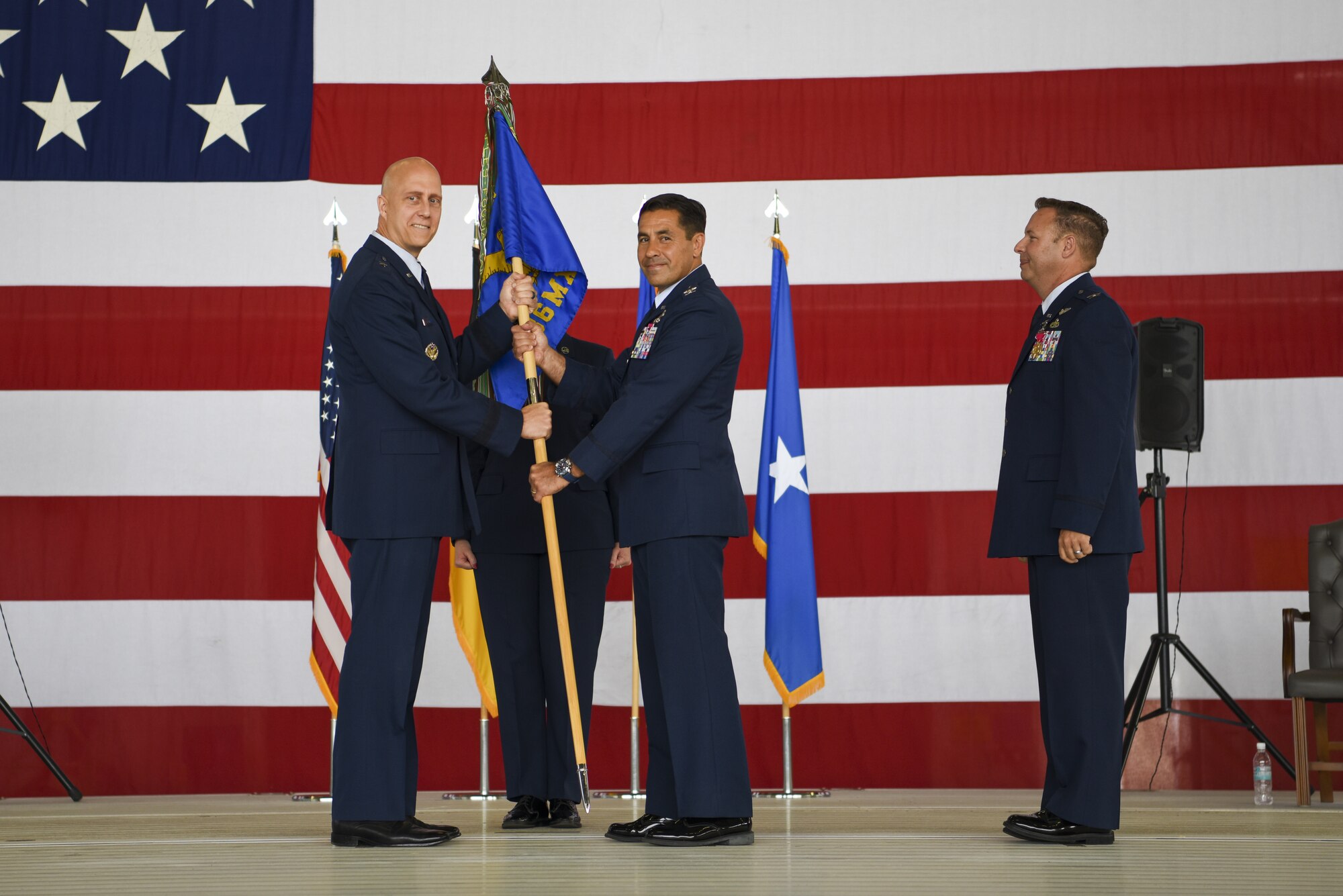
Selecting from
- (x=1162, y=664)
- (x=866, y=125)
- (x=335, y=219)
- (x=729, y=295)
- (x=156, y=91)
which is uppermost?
(x=156, y=91)

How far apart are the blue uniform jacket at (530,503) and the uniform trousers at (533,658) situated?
0.03 m

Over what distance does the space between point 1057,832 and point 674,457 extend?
1.24 meters

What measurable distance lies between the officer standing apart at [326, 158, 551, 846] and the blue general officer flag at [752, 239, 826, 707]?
1342 millimetres

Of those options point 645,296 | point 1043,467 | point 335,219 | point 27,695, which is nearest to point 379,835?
→ point 1043,467

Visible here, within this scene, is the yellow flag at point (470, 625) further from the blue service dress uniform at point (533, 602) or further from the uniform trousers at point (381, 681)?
the uniform trousers at point (381, 681)

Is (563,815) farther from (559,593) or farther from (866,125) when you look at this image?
(866,125)

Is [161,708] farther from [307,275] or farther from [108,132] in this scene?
[108,132]

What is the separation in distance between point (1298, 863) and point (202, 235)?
4117 millimetres

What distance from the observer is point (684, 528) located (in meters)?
3.07

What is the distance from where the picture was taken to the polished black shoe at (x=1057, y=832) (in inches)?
118

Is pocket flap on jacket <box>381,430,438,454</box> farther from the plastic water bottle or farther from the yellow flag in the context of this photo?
the plastic water bottle

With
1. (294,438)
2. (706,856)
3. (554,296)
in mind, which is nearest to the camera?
(706,856)

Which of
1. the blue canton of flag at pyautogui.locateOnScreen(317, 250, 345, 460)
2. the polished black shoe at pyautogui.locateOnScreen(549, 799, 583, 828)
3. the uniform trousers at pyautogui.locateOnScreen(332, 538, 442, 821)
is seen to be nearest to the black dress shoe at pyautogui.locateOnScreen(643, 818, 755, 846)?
the polished black shoe at pyautogui.locateOnScreen(549, 799, 583, 828)

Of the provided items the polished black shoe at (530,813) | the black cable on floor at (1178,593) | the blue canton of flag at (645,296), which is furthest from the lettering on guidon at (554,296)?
the black cable on floor at (1178,593)
